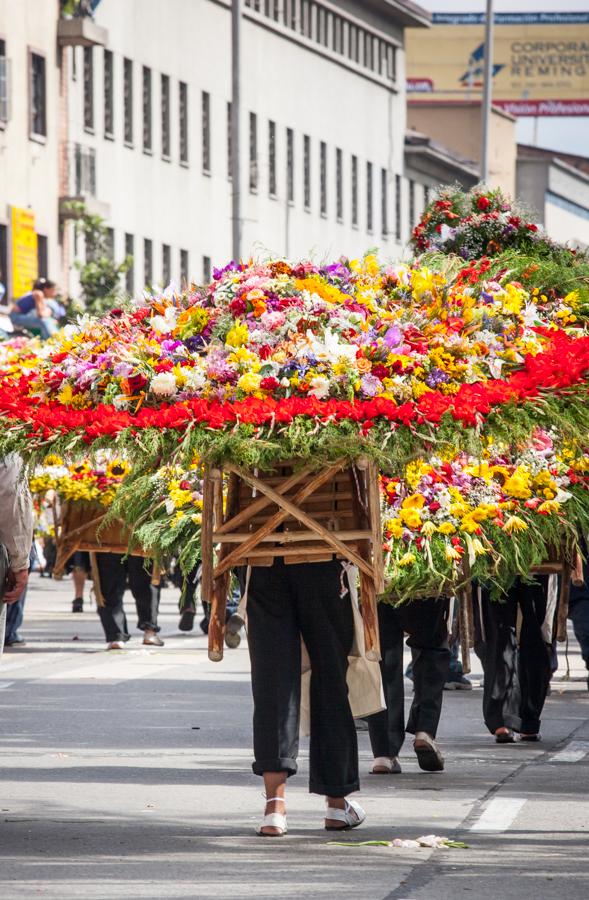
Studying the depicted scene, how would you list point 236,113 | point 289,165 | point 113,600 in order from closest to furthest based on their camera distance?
point 113,600
point 236,113
point 289,165

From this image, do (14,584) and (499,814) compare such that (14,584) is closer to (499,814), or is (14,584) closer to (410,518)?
(499,814)

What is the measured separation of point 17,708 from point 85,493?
17.7 feet

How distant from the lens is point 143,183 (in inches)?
2240

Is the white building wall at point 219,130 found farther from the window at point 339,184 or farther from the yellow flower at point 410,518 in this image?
the yellow flower at point 410,518

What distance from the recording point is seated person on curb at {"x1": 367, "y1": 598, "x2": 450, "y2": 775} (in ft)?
39.7

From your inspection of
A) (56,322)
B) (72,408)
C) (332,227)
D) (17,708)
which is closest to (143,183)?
(332,227)

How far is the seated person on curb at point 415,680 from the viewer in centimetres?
1210

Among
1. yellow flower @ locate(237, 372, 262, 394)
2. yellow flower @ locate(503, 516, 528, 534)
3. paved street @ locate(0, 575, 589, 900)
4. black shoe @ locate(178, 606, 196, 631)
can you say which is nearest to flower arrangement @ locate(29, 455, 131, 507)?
black shoe @ locate(178, 606, 196, 631)

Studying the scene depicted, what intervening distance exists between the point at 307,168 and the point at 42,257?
72.8 ft

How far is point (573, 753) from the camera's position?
13188mm

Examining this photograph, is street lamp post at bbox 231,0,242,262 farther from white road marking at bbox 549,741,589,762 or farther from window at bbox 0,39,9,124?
white road marking at bbox 549,741,589,762

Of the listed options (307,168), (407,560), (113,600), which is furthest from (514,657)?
(307,168)

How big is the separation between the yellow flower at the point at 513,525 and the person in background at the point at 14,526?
3745 mm

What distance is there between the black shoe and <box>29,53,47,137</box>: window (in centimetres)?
2499
